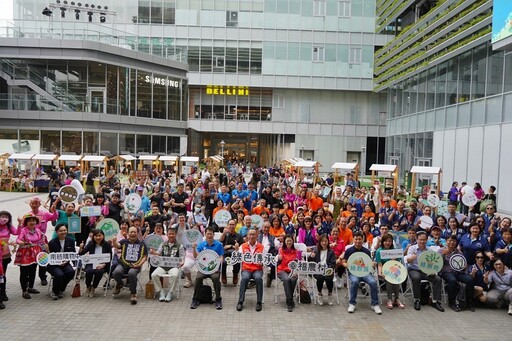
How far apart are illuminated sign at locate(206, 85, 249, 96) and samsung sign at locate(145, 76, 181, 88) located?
10.6 m

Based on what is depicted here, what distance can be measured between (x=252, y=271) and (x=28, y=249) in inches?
178

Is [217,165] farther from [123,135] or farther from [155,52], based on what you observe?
[155,52]

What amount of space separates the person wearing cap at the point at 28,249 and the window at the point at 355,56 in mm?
47775

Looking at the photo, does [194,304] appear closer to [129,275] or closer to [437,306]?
[129,275]

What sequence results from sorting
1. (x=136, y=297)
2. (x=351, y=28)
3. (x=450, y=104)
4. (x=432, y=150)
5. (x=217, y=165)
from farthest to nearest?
(x=351, y=28) → (x=217, y=165) → (x=432, y=150) → (x=450, y=104) → (x=136, y=297)

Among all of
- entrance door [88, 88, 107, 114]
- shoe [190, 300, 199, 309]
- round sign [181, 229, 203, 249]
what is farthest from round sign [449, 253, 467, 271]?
entrance door [88, 88, 107, 114]

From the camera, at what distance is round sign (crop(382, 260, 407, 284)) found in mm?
9453

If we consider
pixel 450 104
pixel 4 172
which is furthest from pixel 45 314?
pixel 450 104

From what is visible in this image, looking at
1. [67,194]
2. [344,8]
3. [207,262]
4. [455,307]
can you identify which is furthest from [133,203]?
[344,8]

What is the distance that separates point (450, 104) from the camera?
29156 millimetres

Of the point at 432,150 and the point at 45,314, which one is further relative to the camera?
the point at 432,150

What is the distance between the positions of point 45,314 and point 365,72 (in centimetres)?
4948

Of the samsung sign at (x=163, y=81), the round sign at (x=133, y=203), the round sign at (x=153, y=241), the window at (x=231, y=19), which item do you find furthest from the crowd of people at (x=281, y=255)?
the window at (x=231, y=19)

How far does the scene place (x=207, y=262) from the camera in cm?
949
